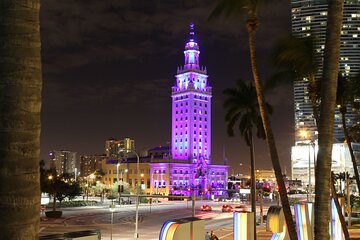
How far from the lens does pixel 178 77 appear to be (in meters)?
187

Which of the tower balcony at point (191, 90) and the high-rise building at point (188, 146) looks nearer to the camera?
the high-rise building at point (188, 146)

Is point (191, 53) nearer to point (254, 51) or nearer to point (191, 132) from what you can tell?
point (191, 132)

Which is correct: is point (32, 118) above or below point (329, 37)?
below

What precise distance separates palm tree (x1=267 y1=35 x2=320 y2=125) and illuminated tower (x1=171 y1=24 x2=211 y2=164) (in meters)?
150

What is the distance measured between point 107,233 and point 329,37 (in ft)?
130

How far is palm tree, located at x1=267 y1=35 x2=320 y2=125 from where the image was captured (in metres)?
22.2

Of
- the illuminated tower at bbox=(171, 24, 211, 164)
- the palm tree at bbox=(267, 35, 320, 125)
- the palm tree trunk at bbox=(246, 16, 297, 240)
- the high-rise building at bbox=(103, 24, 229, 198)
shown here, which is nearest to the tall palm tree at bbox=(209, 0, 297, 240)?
the palm tree trunk at bbox=(246, 16, 297, 240)

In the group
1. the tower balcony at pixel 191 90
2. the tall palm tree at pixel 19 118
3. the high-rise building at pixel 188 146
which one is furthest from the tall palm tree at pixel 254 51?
the tower balcony at pixel 191 90

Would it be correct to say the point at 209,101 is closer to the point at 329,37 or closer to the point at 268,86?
the point at 268,86

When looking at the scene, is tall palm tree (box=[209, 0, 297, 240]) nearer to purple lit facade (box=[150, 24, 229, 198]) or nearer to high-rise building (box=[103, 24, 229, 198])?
high-rise building (box=[103, 24, 229, 198])

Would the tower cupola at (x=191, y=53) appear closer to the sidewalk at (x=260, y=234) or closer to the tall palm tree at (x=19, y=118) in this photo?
the sidewalk at (x=260, y=234)

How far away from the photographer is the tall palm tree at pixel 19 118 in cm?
504

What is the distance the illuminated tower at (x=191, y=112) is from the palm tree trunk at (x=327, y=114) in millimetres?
162614

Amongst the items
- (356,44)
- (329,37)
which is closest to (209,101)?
(356,44)
